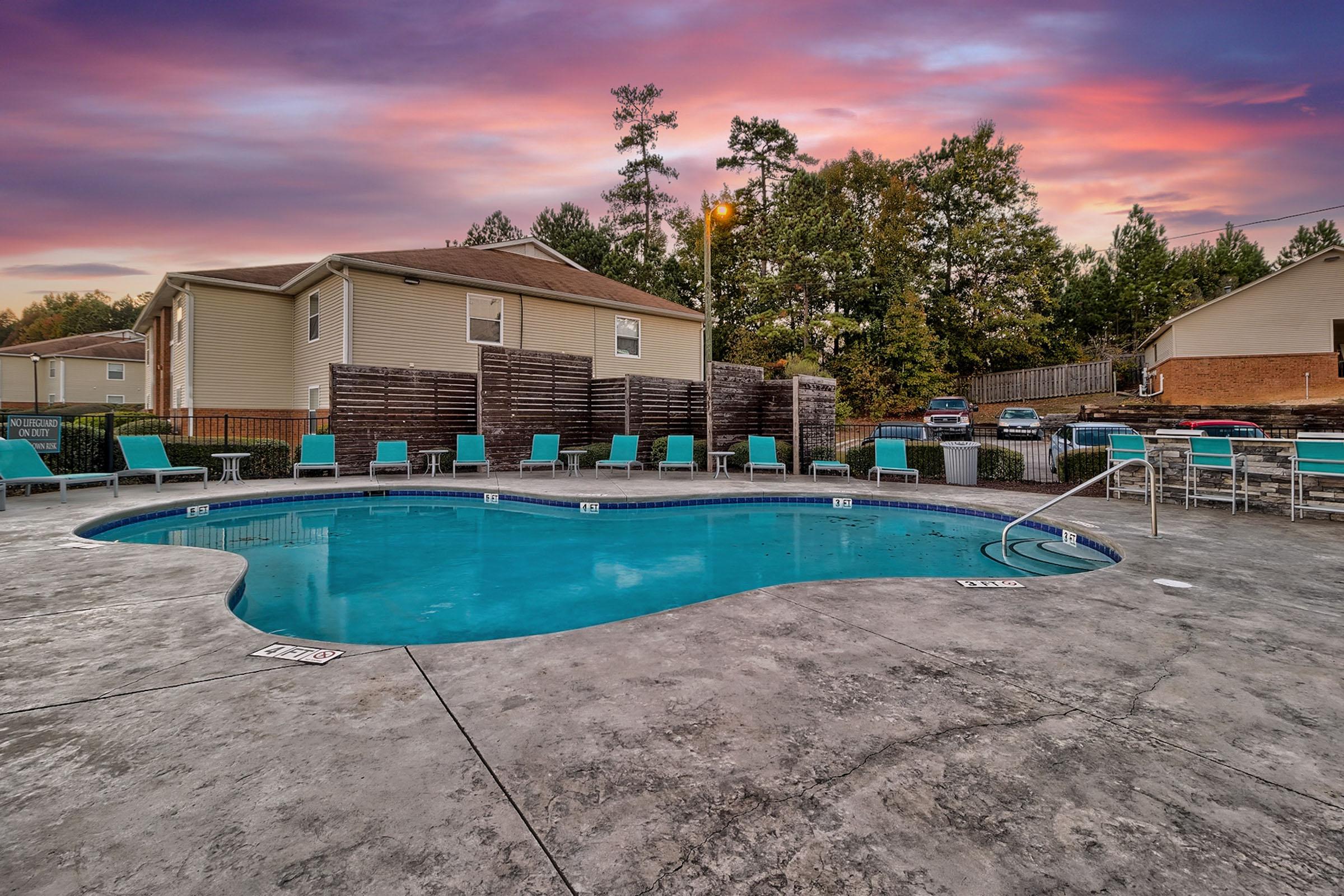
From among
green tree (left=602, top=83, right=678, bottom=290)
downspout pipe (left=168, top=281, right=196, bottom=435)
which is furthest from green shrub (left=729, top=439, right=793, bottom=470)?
green tree (left=602, top=83, right=678, bottom=290)

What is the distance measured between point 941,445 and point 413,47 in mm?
13005

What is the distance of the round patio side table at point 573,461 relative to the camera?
12.7 m

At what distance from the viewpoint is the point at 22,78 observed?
1162 centimetres

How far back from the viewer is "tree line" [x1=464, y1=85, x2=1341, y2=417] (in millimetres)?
27250

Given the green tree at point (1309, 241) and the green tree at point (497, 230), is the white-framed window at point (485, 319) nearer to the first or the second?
the green tree at point (497, 230)

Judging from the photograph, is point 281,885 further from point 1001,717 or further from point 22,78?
point 22,78

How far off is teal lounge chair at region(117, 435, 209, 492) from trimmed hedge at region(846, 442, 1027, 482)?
39.7 feet

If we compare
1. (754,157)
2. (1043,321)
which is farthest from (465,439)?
(1043,321)

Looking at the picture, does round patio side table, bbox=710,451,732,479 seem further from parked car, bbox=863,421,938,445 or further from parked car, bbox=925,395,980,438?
parked car, bbox=925,395,980,438

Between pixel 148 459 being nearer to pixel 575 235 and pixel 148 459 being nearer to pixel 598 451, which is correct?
pixel 598 451

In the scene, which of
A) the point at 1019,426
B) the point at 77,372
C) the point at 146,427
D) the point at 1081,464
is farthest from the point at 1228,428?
the point at 77,372

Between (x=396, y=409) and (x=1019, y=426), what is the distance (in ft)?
57.0

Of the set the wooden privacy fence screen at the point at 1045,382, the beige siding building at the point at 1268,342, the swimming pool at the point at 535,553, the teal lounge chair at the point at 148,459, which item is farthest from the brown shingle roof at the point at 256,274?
the beige siding building at the point at 1268,342

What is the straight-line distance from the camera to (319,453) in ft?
38.2
